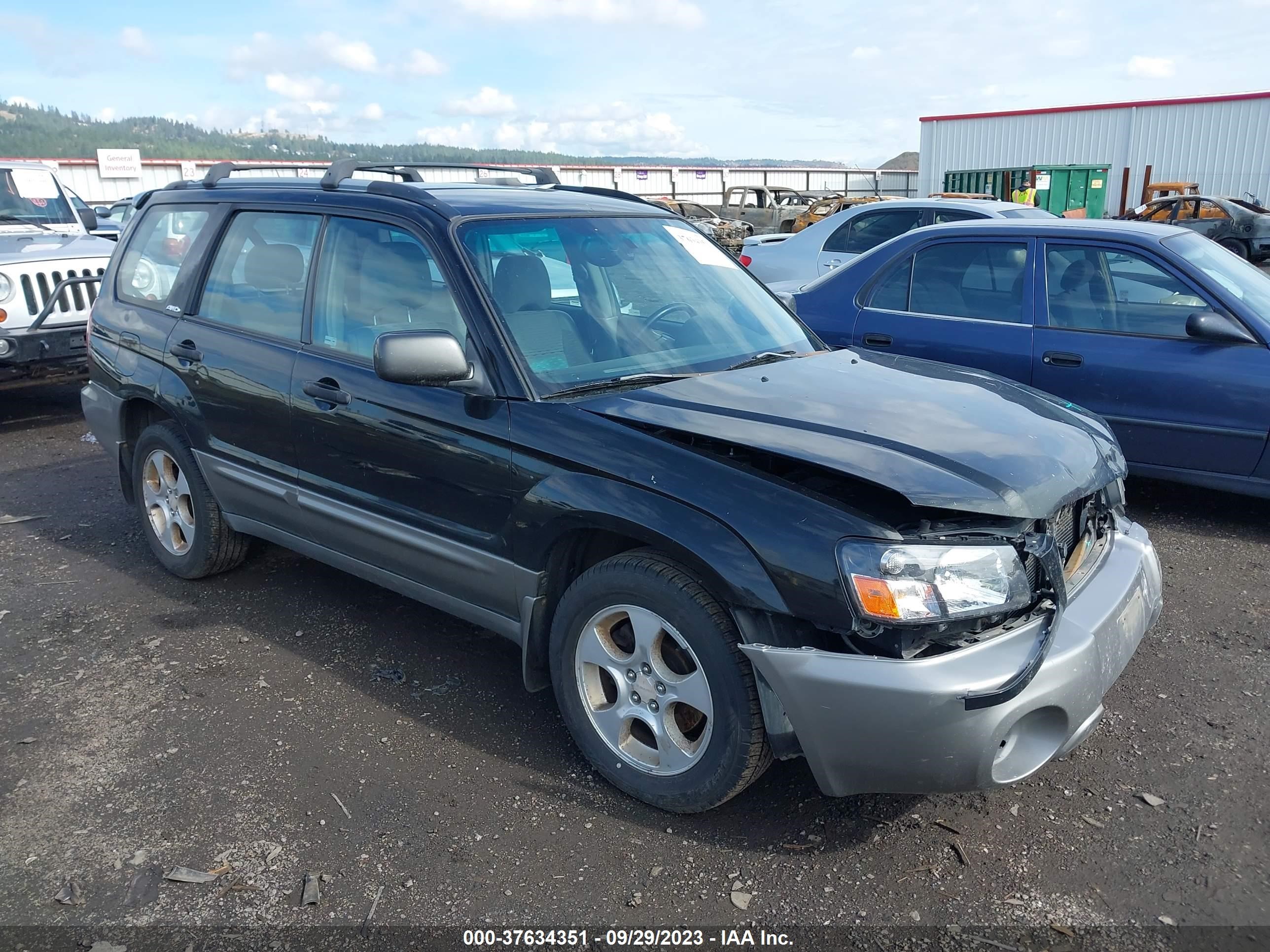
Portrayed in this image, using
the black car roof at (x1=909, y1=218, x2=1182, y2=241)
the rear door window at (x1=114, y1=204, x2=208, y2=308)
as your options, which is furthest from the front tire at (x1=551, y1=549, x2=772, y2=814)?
the black car roof at (x1=909, y1=218, x2=1182, y2=241)

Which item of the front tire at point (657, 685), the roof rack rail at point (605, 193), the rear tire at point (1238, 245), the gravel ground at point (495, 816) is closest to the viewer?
the gravel ground at point (495, 816)

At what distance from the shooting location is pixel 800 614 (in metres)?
2.56

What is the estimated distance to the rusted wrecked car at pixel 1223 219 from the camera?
1864 cm

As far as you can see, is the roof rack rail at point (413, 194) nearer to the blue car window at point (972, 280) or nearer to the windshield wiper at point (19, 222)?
the blue car window at point (972, 280)

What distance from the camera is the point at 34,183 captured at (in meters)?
9.76

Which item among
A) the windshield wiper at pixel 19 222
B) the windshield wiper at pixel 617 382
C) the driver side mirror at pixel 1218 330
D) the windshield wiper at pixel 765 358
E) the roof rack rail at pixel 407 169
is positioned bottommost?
the driver side mirror at pixel 1218 330

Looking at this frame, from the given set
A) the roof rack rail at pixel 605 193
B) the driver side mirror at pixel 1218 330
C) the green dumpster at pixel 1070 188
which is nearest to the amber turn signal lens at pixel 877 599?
the roof rack rail at pixel 605 193

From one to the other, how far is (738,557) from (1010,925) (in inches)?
45.8

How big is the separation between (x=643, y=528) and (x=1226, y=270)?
4.60 metres

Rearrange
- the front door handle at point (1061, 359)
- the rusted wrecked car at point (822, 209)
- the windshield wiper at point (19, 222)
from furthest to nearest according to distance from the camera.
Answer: the rusted wrecked car at point (822, 209) → the windshield wiper at point (19, 222) → the front door handle at point (1061, 359)

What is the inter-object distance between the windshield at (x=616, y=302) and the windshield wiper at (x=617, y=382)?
0.07ft

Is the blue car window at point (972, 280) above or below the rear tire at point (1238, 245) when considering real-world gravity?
above

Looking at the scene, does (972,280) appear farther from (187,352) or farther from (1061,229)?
(187,352)

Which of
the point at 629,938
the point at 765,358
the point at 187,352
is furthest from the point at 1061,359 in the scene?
the point at 187,352
